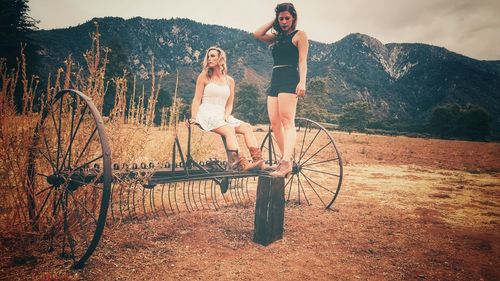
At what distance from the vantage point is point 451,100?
161625 mm

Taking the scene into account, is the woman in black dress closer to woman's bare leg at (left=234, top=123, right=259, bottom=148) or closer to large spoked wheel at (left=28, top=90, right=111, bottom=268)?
woman's bare leg at (left=234, top=123, right=259, bottom=148)

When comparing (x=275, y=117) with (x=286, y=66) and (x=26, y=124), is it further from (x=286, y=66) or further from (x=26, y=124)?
(x=26, y=124)

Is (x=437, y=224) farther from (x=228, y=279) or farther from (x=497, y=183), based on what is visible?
(x=497, y=183)

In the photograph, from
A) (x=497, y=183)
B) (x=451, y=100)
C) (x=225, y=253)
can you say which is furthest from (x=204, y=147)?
(x=451, y=100)

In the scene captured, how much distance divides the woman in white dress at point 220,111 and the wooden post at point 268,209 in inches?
15.1

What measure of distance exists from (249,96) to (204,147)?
54.3 metres

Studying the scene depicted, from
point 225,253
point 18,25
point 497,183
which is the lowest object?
point 225,253

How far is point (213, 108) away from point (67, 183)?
2.13 meters

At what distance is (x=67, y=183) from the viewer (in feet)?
8.21

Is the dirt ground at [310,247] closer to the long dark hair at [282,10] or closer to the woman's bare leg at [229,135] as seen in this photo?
the woman's bare leg at [229,135]

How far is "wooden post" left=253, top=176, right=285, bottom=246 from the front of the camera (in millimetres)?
3334

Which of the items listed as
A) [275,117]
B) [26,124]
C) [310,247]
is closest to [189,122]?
[275,117]

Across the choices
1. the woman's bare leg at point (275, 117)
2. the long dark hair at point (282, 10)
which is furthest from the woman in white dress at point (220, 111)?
the long dark hair at point (282, 10)

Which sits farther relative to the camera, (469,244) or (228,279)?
(469,244)
